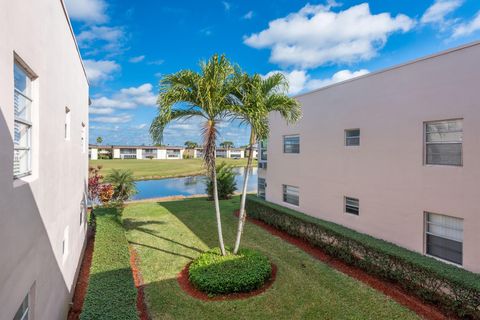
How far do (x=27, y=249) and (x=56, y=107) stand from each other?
9.36 feet

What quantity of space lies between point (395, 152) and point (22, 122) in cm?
892

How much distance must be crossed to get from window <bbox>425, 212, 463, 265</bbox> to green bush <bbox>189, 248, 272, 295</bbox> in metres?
4.59

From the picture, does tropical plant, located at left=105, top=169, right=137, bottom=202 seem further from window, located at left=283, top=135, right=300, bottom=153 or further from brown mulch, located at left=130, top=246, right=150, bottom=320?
window, located at left=283, top=135, right=300, bottom=153

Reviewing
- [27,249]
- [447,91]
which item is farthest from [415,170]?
[27,249]

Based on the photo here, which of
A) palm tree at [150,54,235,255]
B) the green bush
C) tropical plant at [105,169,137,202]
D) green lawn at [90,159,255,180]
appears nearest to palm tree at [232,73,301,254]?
palm tree at [150,54,235,255]

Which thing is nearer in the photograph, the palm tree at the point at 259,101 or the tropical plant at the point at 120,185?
the palm tree at the point at 259,101

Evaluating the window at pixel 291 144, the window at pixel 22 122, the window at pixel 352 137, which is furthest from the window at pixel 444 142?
the window at pixel 22 122

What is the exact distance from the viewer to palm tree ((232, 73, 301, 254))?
6848mm

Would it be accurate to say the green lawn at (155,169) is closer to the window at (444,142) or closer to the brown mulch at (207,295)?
the brown mulch at (207,295)

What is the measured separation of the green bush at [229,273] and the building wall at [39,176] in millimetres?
2956

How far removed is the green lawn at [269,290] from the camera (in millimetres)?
5520

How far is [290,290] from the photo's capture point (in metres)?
6.39

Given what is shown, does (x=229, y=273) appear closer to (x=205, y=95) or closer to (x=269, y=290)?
(x=269, y=290)

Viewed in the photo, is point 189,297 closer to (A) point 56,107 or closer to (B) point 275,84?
(A) point 56,107
